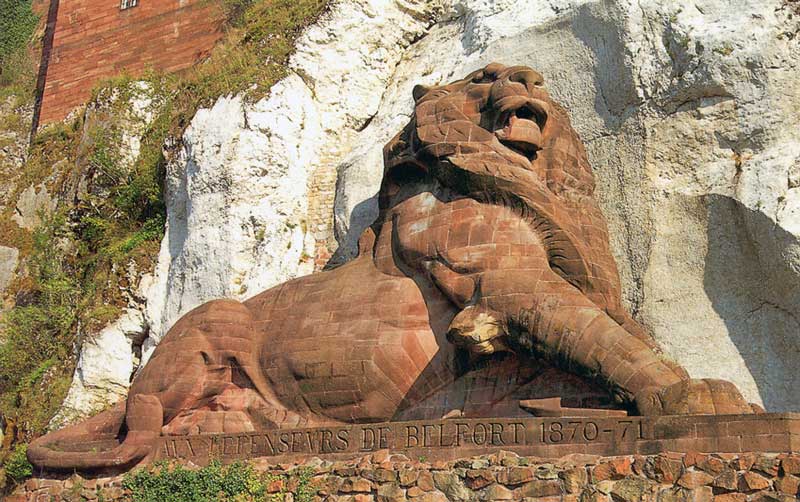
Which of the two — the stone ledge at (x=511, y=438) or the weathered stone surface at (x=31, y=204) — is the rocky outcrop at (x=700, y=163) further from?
the weathered stone surface at (x=31, y=204)

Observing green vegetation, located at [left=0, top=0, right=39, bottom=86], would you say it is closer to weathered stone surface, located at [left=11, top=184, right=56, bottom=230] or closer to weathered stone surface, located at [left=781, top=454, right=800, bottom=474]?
weathered stone surface, located at [left=11, top=184, right=56, bottom=230]

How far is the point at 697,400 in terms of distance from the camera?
833cm

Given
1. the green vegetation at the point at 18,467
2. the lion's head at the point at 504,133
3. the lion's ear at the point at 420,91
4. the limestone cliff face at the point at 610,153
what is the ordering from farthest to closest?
the green vegetation at the point at 18,467
the lion's ear at the point at 420,91
the limestone cliff face at the point at 610,153
the lion's head at the point at 504,133

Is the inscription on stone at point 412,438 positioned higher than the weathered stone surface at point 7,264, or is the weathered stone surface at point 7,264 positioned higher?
the weathered stone surface at point 7,264

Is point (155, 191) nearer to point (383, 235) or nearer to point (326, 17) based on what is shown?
point (326, 17)

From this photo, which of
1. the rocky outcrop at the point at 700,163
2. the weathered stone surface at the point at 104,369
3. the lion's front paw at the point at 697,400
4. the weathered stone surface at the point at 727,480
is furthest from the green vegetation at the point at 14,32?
the weathered stone surface at the point at 727,480

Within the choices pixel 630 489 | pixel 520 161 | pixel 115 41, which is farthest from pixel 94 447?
pixel 115 41

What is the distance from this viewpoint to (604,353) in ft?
29.2

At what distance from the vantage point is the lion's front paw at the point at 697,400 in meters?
8.29

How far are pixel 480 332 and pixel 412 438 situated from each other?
1.02 metres

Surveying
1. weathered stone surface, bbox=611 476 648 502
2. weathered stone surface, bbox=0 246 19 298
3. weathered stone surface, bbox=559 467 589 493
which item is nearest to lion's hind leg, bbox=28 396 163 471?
weathered stone surface, bbox=559 467 589 493

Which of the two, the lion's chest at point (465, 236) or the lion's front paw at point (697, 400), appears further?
the lion's chest at point (465, 236)

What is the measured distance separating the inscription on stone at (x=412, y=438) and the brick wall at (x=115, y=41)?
40.7ft

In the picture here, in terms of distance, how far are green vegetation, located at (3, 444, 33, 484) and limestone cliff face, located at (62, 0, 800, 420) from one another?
1.64 metres
